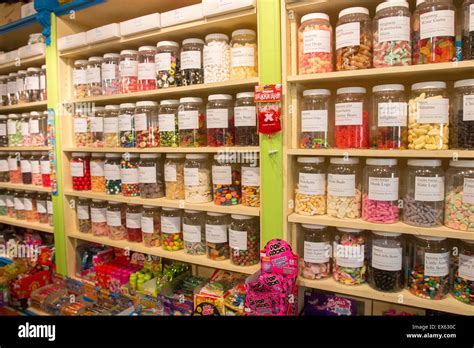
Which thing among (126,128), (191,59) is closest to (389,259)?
(191,59)

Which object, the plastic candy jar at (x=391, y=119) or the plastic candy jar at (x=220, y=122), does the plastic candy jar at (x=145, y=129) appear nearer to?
the plastic candy jar at (x=220, y=122)

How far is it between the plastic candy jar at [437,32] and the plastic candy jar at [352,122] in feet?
0.84

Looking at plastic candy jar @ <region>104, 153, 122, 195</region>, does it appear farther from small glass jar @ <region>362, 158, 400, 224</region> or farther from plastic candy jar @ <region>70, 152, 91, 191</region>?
small glass jar @ <region>362, 158, 400, 224</region>

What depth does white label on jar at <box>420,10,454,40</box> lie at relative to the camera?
1139 mm

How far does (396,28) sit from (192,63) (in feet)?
2.86

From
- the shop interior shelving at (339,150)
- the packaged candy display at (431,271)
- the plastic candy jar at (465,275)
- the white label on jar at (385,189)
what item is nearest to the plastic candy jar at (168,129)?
the shop interior shelving at (339,150)

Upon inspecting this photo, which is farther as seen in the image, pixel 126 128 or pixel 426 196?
pixel 126 128

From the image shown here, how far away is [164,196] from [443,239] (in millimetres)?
1300

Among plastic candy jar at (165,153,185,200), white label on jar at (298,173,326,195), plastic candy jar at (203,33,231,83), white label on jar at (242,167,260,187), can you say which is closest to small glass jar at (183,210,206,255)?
plastic candy jar at (165,153,185,200)

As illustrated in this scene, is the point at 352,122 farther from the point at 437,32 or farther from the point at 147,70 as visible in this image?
the point at 147,70

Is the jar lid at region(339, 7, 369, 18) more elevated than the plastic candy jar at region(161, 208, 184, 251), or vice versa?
the jar lid at region(339, 7, 369, 18)

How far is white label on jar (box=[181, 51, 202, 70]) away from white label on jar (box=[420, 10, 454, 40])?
943mm

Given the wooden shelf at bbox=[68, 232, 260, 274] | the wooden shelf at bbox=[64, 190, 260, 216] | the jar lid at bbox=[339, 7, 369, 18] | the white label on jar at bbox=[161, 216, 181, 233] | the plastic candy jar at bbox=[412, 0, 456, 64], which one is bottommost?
→ the wooden shelf at bbox=[68, 232, 260, 274]

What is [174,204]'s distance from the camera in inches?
65.0
